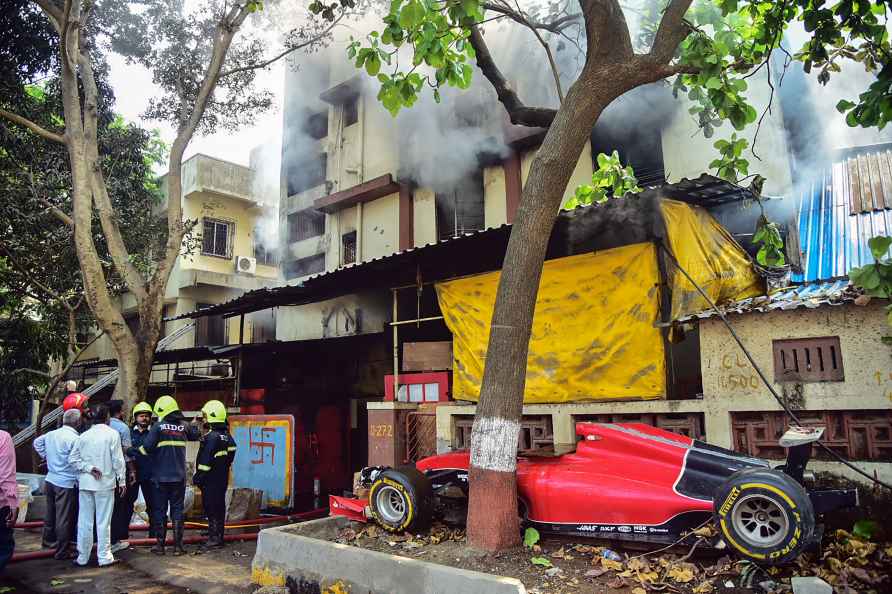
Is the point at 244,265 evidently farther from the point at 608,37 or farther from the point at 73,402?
the point at 608,37

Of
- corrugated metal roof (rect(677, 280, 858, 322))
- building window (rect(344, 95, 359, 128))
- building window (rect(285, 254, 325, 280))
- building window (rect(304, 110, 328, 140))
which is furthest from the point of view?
building window (rect(304, 110, 328, 140))

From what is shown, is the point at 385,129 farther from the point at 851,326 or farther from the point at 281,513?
the point at 851,326

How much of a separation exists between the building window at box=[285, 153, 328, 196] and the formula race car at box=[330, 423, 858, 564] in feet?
47.6

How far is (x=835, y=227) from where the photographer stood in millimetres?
9719

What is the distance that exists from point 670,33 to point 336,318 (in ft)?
40.7

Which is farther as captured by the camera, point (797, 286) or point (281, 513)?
point (281, 513)

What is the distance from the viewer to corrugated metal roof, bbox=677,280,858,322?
21.1 ft

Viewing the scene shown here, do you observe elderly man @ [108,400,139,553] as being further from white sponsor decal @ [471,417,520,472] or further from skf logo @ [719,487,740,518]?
skf logo @ [719,487,740,518]

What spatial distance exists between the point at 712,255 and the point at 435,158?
329 inches

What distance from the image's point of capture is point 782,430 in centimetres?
675

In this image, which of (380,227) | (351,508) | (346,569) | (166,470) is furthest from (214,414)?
(380,227)

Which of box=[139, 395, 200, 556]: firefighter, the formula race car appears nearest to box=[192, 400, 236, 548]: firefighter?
box=[139, 395, 200, 556]: firefighter

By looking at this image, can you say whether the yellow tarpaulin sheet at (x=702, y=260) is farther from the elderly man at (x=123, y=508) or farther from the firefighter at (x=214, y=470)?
the elderly man at (x=123, y=508)

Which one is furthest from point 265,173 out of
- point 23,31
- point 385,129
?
point 23,31
